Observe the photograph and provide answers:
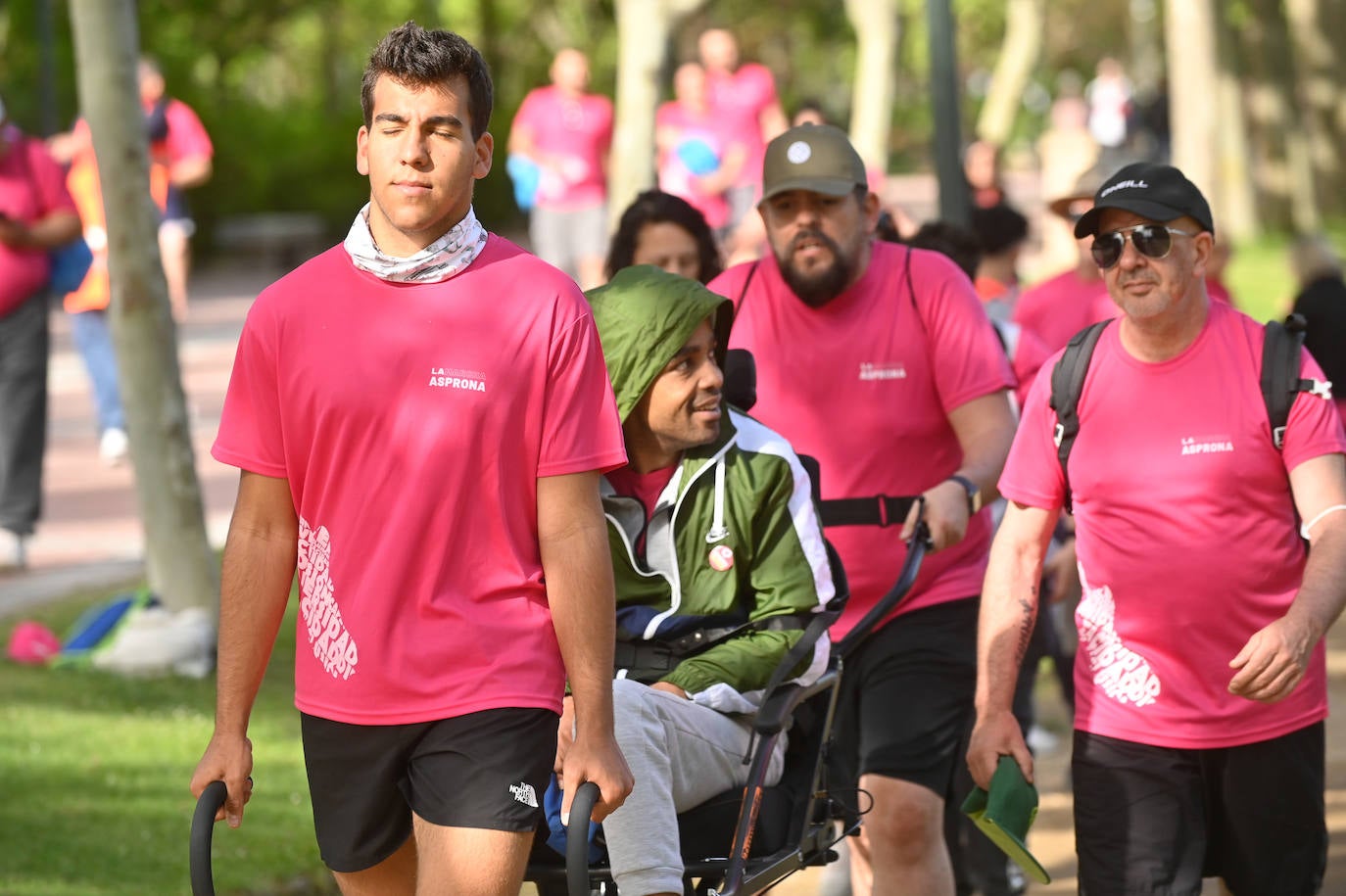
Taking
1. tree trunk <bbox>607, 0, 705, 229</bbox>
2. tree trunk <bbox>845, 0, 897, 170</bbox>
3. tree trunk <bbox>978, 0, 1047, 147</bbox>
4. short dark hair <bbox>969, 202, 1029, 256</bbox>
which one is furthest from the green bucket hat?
tree trunk <bbox>978, 0, 1047, 147</bbox>

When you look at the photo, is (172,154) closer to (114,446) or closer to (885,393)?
(114,446)

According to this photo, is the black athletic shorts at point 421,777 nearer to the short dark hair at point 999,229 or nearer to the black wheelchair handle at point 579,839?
the black wheelchair handle at point 579,839

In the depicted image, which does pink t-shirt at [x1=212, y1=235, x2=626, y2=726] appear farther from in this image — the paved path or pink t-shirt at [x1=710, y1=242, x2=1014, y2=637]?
the paved path

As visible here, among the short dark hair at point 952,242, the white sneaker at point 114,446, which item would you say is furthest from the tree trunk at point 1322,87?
the short dark hair at point 952,242

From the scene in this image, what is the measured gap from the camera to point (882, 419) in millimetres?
5863

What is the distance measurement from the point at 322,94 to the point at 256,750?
3775 cm

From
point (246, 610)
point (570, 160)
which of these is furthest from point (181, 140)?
point (246, 610)

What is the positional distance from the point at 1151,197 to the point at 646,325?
3.76ft

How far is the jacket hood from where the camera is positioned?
4.82 metres

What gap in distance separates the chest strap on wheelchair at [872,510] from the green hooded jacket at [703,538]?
92cm

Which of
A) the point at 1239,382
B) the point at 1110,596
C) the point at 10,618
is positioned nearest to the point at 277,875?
the point at 1110,596

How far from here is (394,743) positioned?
12.5 feet

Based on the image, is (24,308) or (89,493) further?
(89,493)

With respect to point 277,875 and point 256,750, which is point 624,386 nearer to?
point 277,875
